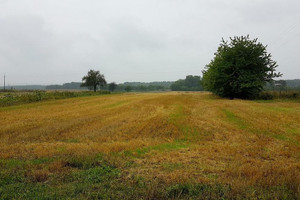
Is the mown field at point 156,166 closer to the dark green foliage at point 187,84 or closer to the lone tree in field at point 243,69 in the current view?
the lone tree in field at point 243,69

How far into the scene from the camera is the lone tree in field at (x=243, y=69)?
32406mm

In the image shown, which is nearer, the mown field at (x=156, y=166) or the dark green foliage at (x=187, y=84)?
the mown field at (x=156, y=166)

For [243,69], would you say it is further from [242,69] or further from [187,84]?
[187,84]

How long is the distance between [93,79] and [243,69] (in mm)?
65356

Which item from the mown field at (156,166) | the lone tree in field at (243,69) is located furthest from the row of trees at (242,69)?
the mown field at (156,166)

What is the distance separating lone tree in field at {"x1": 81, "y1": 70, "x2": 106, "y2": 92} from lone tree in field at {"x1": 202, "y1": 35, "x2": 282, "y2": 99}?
196 feet

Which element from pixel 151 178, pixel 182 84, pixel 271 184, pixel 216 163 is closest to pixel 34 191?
pixel 151 178

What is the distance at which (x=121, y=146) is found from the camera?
7.27 m

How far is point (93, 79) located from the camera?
7994 cm

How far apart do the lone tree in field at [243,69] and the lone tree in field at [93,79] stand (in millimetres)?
59717

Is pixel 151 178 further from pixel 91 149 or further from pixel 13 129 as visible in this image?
pixel 13 129

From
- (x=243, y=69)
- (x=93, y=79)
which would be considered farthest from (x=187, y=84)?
(x=243, y=69)

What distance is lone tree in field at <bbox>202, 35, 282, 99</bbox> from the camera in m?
32.4

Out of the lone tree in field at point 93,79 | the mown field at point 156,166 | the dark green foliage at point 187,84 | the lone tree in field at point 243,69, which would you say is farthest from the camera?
the dark green foliage at point 187,84
